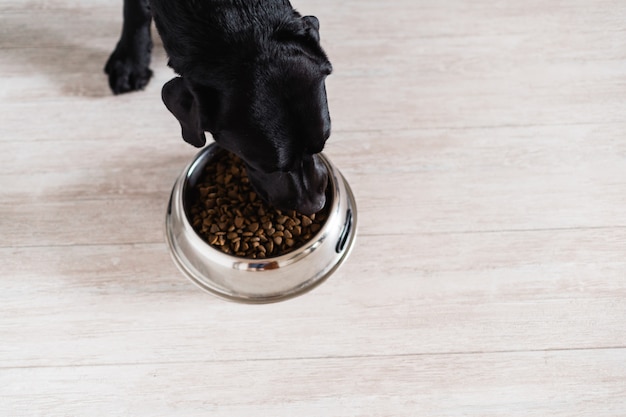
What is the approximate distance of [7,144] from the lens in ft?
5.77

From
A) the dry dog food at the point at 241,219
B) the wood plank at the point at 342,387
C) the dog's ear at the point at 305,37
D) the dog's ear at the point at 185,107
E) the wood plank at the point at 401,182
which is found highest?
the dog's ear at the point at 305,37

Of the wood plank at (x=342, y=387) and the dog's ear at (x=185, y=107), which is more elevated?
the dog's ear at (x=185, y=107)

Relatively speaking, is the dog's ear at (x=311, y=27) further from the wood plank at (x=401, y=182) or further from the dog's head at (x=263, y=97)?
the wood plank at (x=401, y=182)

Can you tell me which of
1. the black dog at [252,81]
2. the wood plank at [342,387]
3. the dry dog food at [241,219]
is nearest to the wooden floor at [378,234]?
the wood plank at [342,387]

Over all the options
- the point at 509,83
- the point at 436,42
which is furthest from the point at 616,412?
the point at 436,42

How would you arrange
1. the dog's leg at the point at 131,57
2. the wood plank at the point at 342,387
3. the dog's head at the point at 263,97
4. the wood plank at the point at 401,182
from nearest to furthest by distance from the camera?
the dog's head at the point at 263,97, the wood plank at the point at 342,387, the wood plank at the point at 401,182, the dog's leg at the point at 131,57

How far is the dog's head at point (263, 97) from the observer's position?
3.80 ft

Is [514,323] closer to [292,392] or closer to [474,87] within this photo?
[292,392]

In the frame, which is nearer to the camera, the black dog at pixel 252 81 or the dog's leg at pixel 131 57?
the black dog at pixel 252 81

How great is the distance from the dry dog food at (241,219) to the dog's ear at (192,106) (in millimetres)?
197

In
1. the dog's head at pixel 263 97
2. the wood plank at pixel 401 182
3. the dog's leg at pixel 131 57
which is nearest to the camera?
the dog's head at pixel 263 97

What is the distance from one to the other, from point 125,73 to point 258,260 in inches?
31.3

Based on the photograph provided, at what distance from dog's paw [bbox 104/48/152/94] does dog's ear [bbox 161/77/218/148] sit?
23.2 inches

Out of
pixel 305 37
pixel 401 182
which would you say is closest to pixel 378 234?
pixel 401 182
